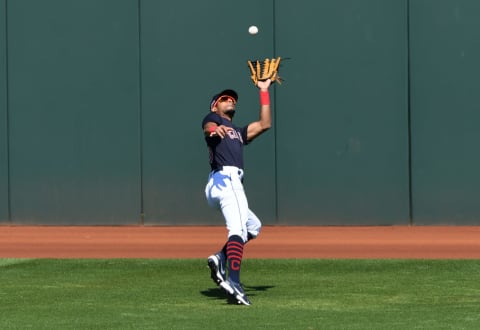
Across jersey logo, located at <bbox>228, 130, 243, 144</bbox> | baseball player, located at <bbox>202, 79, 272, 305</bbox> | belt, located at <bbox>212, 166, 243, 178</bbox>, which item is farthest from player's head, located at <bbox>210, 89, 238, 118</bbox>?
belt, located at <bbox>212, 166, 243, 178</bbox>

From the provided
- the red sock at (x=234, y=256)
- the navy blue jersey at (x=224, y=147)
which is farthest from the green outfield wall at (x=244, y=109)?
the red sock at (x=234, y=256)

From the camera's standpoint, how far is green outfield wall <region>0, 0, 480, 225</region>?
18688 mm

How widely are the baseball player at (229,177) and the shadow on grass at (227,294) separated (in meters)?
0.15

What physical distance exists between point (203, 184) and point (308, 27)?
9.94ft

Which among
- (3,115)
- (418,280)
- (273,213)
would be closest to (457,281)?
(418,280)

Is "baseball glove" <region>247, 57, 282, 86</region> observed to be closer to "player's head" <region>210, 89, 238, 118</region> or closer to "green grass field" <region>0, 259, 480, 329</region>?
"player's head" <region>210, 89, 238, 118</region>

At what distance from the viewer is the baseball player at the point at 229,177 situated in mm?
10492

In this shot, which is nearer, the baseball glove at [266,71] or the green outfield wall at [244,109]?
the baseball glove at [266,71]

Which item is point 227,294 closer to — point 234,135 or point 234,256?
point 234,256

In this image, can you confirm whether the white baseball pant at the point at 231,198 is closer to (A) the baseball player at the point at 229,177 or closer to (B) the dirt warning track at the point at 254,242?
(A) the baseball player at the point at 229,177

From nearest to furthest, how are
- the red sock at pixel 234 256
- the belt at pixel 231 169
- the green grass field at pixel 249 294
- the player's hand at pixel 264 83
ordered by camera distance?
the green grass field at pixel 249 294, the red sock at pixel 234 256, the belt at pixel 231 169, the player's hand at pixel 264 83

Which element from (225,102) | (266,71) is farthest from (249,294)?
(266,71)

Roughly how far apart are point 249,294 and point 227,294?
48cm

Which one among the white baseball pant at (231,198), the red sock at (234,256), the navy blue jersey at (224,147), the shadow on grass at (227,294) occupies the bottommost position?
the shadow on grass at (227,294)
